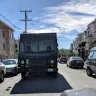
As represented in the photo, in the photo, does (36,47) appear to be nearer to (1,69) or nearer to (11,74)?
(1,69)

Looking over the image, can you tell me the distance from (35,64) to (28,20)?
40.2 meters

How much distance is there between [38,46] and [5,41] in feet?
132

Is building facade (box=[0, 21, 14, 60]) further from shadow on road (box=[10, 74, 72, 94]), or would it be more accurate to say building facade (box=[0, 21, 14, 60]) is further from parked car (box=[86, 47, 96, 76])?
shadow on road (box=[10, 74, 72, 94])

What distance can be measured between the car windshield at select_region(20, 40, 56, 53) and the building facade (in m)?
36.2

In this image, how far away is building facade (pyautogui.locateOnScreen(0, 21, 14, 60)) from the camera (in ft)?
181

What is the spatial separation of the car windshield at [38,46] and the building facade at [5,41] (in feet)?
119

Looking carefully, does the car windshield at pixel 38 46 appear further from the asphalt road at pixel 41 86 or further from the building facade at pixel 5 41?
the building facade at pixel 5 41

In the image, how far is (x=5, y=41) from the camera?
5756 centimetres

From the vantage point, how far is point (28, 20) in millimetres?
57188

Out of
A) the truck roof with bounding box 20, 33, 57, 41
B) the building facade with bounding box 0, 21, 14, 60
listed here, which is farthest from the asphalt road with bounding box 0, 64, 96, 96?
the building facade with bounding box 0, 21, 14, 60

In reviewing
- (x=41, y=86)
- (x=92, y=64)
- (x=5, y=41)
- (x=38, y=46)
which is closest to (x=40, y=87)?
(x=41, y=86)

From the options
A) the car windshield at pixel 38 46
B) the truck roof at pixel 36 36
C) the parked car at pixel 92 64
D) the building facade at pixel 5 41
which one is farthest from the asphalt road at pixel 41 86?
the building facade at pixel 5 41

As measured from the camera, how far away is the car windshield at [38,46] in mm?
18141

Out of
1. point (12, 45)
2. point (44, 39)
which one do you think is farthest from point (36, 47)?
point (12, 45)
